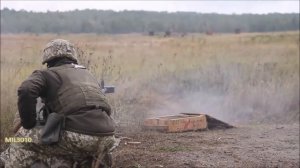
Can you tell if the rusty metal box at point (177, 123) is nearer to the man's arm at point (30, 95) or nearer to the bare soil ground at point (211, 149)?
the bare soil ground at point (211, 149)

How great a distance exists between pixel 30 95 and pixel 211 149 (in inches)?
151

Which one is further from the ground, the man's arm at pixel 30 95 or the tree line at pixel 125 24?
the tree line at pixel 125 24

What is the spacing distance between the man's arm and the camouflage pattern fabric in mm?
156

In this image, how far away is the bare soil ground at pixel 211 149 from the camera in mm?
7191

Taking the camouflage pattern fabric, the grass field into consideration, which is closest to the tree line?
the grass field

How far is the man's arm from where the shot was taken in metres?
4.82

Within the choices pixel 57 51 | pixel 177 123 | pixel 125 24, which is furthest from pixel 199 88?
pixel 125 24

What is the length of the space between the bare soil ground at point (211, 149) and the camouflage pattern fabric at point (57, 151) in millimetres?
1792

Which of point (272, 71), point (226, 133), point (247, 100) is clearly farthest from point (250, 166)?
point (272, 71)

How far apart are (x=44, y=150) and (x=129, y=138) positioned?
11.7 feet

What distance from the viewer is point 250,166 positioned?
714cm

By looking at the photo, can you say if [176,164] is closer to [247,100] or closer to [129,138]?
[129,138]

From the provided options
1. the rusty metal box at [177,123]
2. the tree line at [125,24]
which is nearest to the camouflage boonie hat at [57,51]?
the rusty metal box at [177,123]

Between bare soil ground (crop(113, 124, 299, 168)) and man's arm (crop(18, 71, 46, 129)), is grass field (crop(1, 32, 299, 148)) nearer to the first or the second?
bare soil ground (crop(113, 124, 299, 168))
